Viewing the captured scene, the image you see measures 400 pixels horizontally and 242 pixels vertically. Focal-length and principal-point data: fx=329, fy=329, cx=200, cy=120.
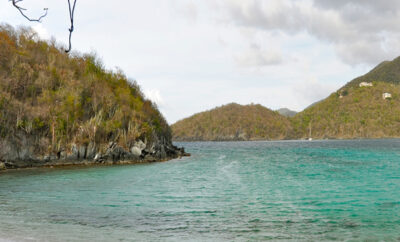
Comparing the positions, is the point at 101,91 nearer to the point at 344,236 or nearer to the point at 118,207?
the point at 118,207

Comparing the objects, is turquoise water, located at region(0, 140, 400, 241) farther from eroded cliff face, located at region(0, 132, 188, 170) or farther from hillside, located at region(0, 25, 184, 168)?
hillside, located at region(0, 25, 184, 168)

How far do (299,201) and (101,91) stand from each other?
4696 cm

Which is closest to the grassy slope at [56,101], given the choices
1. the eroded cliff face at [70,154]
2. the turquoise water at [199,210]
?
the eroded cliff face at [70,154]

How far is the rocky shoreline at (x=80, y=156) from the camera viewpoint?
44000 mm

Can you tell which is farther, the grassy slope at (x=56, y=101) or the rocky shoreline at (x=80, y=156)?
the grassy slope at (x=56, y=101)

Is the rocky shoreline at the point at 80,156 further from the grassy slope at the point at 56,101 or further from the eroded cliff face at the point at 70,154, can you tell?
the grassy slope at the point at 56,101

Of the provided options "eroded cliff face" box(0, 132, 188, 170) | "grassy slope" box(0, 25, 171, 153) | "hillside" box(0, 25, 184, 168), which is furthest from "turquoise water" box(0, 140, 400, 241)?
"grassy slope" box(0, 25, 171, 153)

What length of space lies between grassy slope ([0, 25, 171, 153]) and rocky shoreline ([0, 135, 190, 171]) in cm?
109

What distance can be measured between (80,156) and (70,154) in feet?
5.13

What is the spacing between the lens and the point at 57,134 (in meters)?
48.9

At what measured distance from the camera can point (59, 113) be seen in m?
50.5

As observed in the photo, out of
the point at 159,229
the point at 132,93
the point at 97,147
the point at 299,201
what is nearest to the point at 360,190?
the point at 299,201

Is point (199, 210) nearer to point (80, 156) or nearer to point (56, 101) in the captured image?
point (80, 156)

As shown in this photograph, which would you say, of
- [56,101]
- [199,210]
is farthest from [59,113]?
[199,210]
